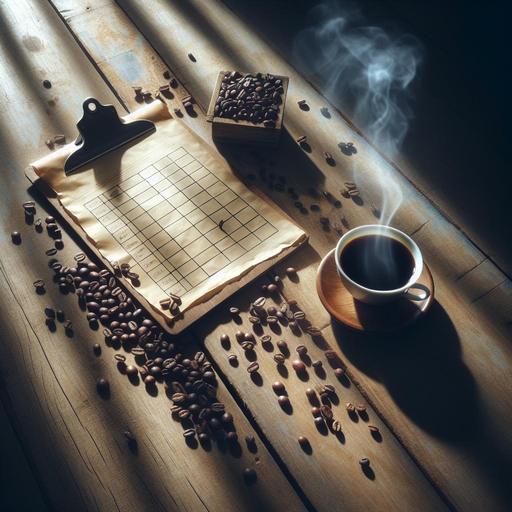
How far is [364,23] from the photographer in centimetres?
135

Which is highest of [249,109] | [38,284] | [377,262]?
[249,109]

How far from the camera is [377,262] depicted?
82cm

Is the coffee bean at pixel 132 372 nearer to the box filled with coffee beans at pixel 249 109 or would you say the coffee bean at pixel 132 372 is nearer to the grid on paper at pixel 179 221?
the grid on paper at pixel 179 221

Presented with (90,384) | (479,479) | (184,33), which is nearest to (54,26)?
(184,33)

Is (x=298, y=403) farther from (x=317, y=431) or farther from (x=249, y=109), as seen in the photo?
(x=249, y=109)

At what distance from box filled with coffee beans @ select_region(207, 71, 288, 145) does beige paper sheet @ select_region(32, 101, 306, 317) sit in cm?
8

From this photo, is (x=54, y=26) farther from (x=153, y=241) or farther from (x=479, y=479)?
(x=479, y=479)

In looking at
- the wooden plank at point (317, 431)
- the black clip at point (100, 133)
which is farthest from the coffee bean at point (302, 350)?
the black clip at point (100, 133)

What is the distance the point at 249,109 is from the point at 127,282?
19.2 inches

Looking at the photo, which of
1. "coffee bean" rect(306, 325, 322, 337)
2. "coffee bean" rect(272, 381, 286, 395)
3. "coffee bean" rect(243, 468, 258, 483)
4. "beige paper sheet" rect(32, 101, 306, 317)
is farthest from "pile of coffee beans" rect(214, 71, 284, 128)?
"coffee bean" rect(243, 468, 258, 483)

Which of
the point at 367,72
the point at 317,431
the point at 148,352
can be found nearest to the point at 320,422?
the point at 317,431

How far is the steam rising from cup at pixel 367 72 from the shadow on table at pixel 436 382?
1.02ft

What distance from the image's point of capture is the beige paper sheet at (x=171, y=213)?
93cm

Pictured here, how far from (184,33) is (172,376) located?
0.99 meters
